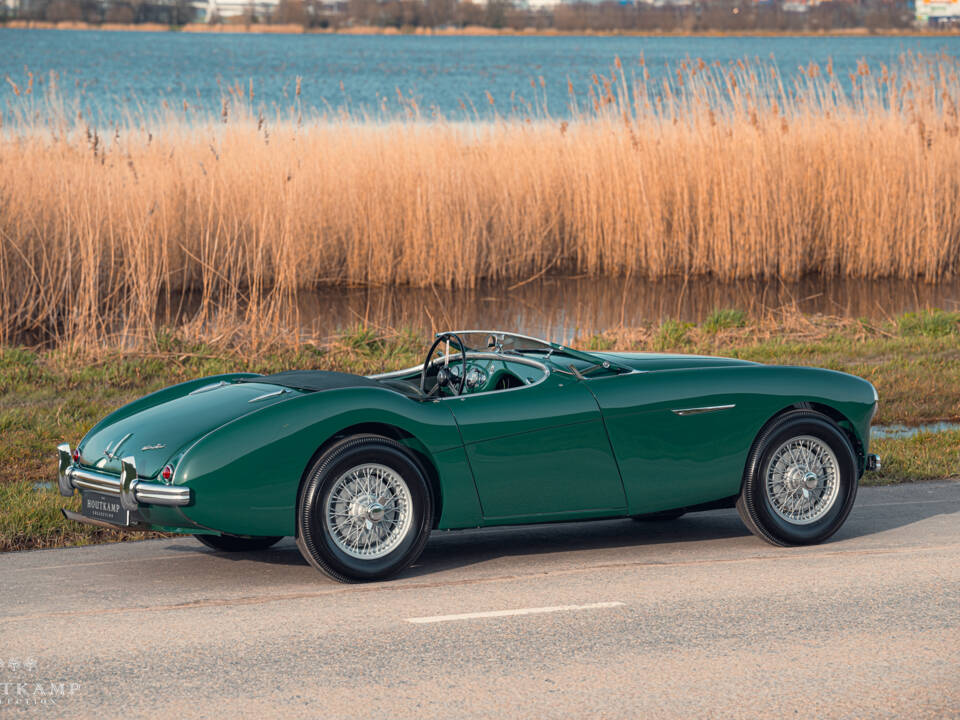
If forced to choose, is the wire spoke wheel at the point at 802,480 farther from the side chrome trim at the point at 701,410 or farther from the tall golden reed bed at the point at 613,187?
the tall golden reed bed at the point at 613,187

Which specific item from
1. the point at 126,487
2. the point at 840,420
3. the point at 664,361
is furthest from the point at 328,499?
the point at 840,420

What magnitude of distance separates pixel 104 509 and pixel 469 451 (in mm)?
1554

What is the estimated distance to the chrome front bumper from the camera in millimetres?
5348

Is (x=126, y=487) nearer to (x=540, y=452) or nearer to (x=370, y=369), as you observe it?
(x=540, y=452)

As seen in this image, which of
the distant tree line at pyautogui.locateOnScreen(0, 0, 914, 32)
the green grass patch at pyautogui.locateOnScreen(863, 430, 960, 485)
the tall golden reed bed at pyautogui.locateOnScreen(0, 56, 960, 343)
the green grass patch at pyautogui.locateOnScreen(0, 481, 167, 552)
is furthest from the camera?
the distant tree line at pyautogui.locateOnScreen(0, 0, 914, 32)

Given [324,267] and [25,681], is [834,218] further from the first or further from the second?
[25,681]

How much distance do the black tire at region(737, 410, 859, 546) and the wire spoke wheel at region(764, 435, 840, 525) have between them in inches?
0.7

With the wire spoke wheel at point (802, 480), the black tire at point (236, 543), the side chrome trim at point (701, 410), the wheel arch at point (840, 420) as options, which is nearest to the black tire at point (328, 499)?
the black tire at point (236, 543)

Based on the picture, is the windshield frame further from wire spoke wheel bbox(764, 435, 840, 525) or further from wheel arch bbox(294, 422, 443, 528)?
wire spoke wheel bbox(764, 435, 840, 525)

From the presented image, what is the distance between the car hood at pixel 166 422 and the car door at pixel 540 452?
84 centimetres

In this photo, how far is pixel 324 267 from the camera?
16750 mm

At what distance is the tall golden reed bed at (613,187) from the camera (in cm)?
1634

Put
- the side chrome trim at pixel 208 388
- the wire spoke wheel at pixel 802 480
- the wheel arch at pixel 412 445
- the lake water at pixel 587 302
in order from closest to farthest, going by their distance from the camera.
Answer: the wheel arch at pixel 412 445
the side chrome trim at pixel 208 388
the wire spoke wheel at pixel 802 480
the lake water at pixel 587 302

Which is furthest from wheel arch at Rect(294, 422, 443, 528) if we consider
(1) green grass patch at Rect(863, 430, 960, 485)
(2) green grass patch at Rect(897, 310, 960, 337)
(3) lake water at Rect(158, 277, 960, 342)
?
(2) green grass patch at Rect(897, 310, 960, 337)
